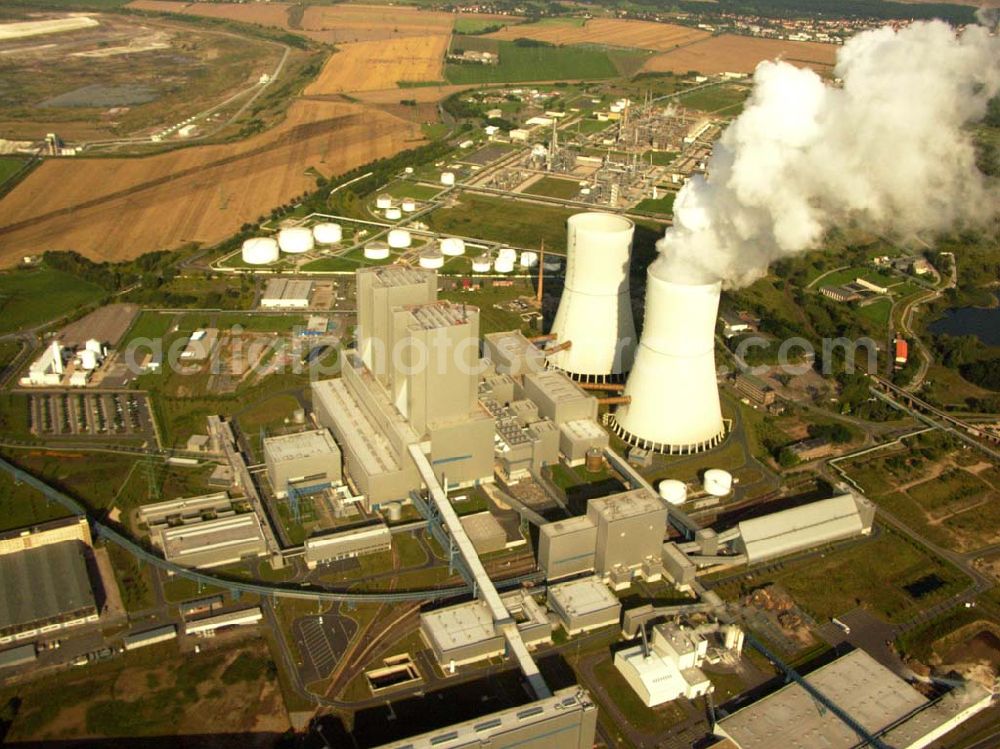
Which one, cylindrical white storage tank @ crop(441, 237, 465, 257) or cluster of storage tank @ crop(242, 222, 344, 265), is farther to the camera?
cylindrical white storage tank @ crop(441, 237, 465, 257)

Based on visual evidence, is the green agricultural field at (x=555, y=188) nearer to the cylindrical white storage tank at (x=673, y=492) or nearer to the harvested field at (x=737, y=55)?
the cylindrical white storage tank at (x=673, y=492)

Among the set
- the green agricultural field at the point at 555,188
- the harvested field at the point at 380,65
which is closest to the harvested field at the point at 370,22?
the harvested field at the point at 380,65

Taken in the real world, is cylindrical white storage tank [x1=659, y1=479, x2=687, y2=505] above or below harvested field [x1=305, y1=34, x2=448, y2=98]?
below

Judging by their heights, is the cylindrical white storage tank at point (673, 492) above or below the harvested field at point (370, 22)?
A: below

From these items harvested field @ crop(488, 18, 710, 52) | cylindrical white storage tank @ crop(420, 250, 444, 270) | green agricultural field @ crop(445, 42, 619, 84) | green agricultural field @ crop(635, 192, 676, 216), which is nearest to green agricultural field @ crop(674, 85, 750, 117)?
green agricultural field @ crop(445, 42, 619, 84)

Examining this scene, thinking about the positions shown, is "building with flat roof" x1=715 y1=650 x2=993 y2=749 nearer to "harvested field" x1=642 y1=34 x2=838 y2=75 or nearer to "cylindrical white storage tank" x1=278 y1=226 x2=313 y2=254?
"cylindrical white storage tank" x1=278 y1=226 x2=313 y2=254

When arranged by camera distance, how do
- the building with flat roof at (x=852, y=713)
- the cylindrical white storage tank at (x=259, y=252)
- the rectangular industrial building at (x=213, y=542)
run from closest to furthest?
1. the building with flat roof at (x=852, y=713)
2. the rectangular industrial building at (x=213, y=542)
3. the cylindrical white storage tank at (x=259, y=252)

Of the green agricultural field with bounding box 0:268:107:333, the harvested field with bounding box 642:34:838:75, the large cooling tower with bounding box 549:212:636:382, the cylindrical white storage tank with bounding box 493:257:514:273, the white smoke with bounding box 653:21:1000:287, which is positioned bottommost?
the green agricultural field with bounding box 0:268:107:333

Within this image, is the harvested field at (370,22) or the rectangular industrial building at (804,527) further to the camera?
the harvested field at (370,22)
